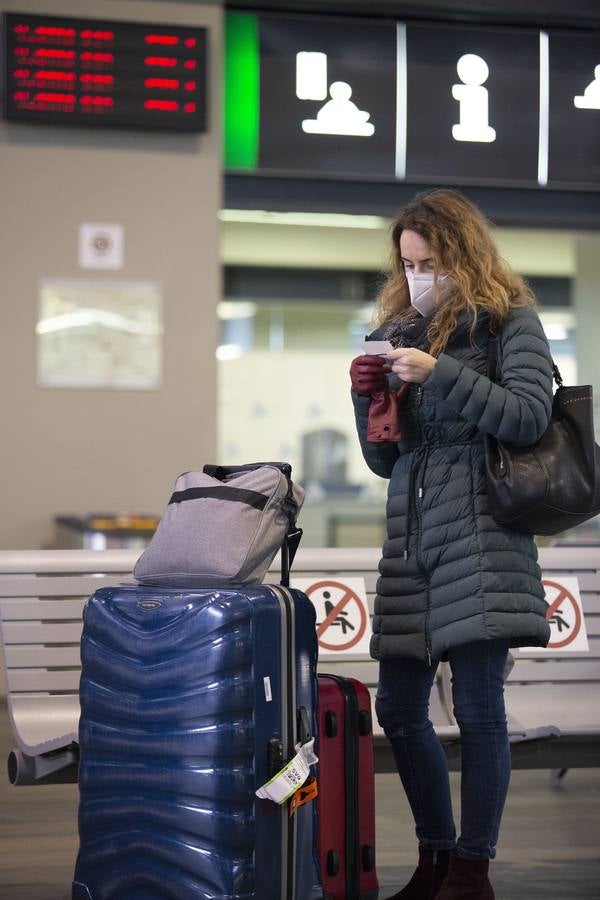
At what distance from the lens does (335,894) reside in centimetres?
269

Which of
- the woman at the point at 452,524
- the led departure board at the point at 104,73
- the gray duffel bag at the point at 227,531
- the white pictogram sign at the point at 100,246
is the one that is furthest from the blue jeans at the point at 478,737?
the led departure board at the point at 104,73

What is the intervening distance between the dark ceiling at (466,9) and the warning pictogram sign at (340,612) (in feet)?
12.2

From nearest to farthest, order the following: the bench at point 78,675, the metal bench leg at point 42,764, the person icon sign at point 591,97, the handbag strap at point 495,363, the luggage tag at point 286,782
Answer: the luggage tag at point 286,782
the handbag strap at point 495,363
the metal bench leg at point 42,764
the bench at point 78,675
the person icon sign at point 591,97

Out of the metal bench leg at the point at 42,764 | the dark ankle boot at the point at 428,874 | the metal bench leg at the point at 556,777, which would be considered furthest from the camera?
the metal bench leg at the point at 556,777

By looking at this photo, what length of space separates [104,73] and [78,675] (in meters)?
3.62

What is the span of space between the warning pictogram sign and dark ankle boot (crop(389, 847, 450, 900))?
86cm

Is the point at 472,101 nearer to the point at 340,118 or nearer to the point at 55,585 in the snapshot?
the point at 340,118

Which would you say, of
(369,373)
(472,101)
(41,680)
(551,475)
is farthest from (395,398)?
(472,101)

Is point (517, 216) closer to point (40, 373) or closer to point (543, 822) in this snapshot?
point (40, 373)

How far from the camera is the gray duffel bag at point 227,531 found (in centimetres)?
260

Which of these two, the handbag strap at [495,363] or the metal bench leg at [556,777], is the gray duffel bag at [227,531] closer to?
the handbag strap at [495,363]

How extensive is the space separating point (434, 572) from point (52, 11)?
14.5 feet

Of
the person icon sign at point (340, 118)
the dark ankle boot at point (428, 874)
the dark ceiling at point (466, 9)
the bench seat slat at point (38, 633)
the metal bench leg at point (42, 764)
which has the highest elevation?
the dark ceiling at point (466, 9)

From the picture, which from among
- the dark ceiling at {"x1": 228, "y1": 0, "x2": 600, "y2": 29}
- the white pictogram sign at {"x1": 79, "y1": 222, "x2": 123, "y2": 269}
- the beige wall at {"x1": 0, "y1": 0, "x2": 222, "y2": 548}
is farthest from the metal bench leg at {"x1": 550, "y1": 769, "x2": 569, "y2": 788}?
the dark ceiling at {"x1": 228, "y1": 0, "x2": 600, "y2": 29}
